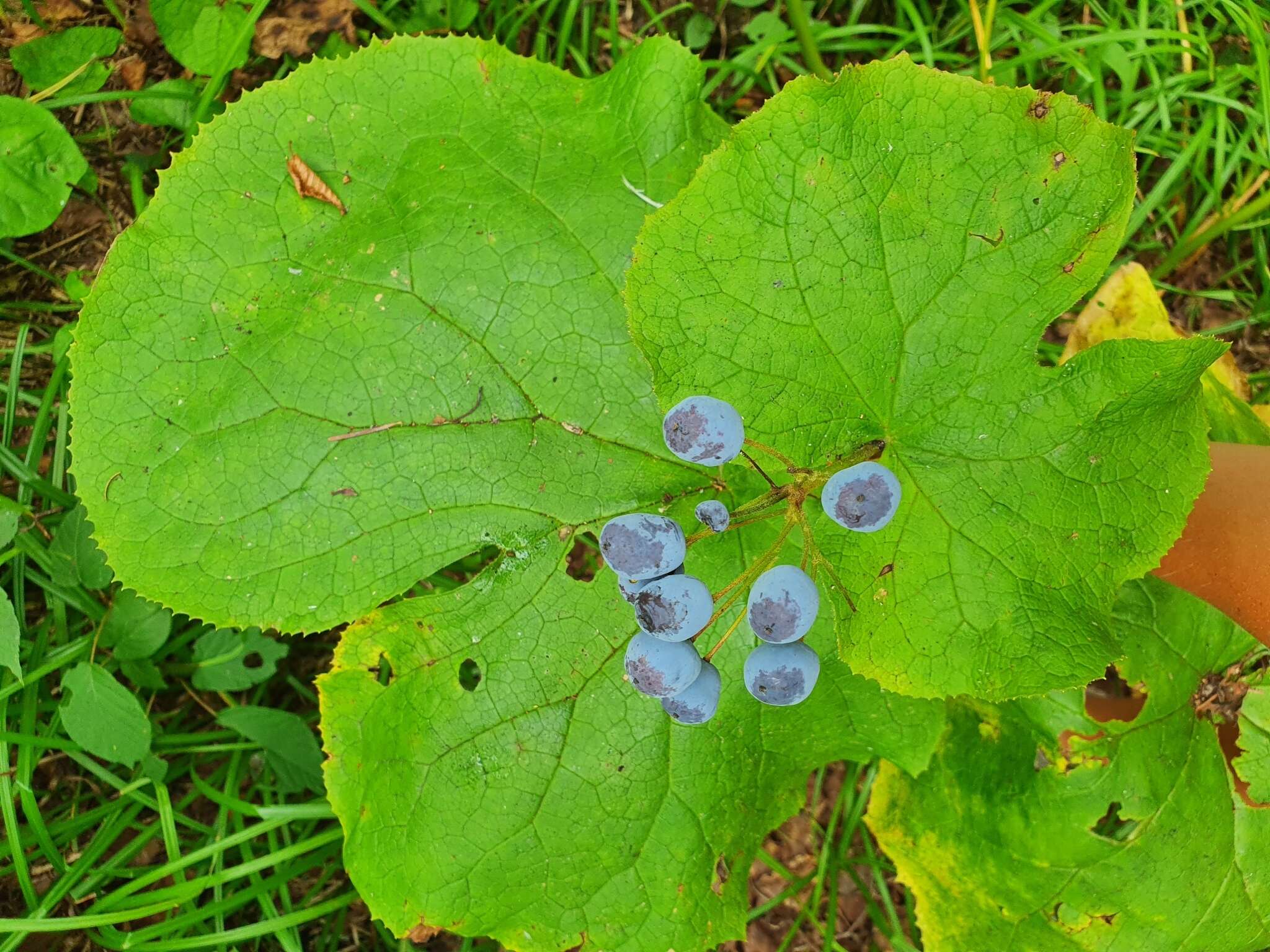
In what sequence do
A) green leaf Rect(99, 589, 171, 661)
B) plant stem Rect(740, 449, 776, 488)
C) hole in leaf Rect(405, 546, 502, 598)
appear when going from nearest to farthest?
1. plant stem Rect(740, 449, 776, 488)
2. green leaf Rect(99, 589, 171, 661)
3. hole in leaf Rect(405, 546, 502, 598)

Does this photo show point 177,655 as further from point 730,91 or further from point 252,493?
point 730,91

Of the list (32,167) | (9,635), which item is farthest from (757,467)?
(32,167)

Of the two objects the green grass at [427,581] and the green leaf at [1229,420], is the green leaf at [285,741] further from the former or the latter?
the green leaf at [1229,420]

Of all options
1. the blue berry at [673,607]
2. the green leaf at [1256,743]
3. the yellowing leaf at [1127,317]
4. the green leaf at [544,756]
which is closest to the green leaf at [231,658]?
the green leaf at [544,756]

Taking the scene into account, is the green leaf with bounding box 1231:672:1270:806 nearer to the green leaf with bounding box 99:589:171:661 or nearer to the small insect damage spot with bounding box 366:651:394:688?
the small insect damage spot with bounding box 366:651:394:688

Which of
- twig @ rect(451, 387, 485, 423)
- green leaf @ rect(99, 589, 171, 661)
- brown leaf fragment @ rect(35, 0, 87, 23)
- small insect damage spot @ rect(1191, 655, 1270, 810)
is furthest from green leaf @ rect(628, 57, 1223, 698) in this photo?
brown leaf fragment @ rect(35, 0, 87, 23)

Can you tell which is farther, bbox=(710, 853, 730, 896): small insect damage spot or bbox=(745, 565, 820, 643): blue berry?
bbox=(710, 853, 730, 896): small insect damage spot

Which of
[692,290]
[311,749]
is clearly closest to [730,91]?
→ [692,290]
